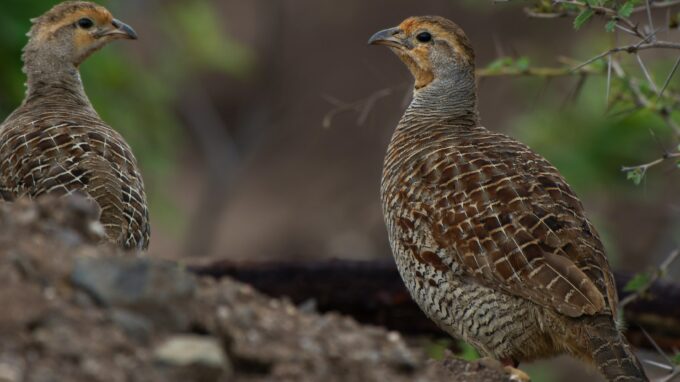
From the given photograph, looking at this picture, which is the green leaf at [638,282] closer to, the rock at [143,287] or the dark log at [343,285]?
the dark log at [343,285]

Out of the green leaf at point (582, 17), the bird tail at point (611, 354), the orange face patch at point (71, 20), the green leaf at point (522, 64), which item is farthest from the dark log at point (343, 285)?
the green leaf at point (582, 17)

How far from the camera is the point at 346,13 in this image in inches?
907

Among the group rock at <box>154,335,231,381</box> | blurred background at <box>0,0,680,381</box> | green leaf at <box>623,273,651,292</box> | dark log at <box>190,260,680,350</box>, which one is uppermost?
blurred background at <box>0,0,680,381</box>

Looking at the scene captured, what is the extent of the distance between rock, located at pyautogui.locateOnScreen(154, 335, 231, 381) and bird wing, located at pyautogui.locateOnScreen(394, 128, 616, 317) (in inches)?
99.5

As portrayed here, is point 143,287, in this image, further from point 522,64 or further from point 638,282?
point 522,64

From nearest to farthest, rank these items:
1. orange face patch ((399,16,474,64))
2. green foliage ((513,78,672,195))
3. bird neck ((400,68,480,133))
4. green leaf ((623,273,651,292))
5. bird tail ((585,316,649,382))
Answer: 1. bird tail ((585,316,649,382))
2. green leaf ((623,273,651,292))
3. bird neck ((400,68,480,133))
4. orange face patch ((399,16,474,64))
5. green foliage ((513,78,672,195))

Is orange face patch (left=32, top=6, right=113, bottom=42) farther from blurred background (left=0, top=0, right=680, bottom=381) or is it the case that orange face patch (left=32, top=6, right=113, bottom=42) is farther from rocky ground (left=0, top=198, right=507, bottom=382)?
blurred background (left=0, top=0, right=680, bottom=381)

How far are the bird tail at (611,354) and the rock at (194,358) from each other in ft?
8.13

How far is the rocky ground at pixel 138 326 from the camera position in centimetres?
364

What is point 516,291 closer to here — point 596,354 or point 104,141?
point 596,354

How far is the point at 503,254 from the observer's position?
6059 millimetres

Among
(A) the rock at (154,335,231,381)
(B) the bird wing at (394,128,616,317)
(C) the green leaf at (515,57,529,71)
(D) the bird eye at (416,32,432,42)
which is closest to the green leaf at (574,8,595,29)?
(B) the bird wing at (394,128,616,317)

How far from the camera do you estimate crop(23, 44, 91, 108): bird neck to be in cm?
805

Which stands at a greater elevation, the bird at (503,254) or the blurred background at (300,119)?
the blurred background at (300,119)
